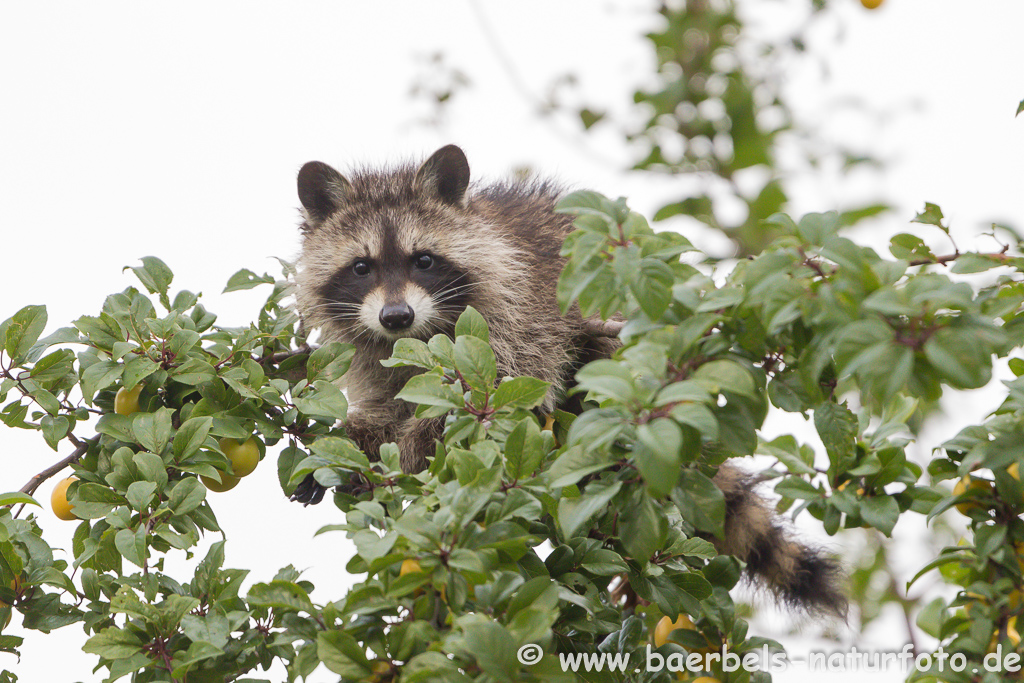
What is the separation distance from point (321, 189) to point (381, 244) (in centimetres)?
37

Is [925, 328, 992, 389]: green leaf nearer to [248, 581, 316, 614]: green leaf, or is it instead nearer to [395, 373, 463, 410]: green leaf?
[395, 373, 463, 410]: green leaf

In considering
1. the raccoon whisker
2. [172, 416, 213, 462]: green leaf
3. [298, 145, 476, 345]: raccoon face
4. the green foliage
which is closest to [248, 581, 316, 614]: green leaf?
the green foliage

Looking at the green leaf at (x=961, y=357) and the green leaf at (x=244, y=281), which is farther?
the green leaf at (x=244, y=281)

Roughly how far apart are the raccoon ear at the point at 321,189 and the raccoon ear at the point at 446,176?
0.91 feet

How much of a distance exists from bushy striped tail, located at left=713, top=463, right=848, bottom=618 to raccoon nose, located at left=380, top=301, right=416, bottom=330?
1102 millimetres

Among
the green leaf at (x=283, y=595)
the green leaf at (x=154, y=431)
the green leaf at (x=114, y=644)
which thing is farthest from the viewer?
the green leaf at (x=154, y=431)

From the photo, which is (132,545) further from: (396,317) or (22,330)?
(396,317)

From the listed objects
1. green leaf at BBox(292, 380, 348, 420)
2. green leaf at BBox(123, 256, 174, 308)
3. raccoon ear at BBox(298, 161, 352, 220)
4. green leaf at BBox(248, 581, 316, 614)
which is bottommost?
green leaf at BBox(248, 581, 316, 614)

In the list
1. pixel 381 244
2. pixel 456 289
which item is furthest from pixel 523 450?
pixel 381 244

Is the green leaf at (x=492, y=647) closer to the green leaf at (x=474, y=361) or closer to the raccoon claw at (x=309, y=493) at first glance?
the green leaf at (x=474, y=361)

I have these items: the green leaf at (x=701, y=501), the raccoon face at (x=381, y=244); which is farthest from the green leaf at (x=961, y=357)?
the raccoon face at (x=381, y=244)

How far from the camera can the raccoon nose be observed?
2.67m

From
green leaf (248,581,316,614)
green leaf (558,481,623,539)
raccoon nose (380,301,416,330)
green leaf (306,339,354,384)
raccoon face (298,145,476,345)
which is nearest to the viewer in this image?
green leaf (558,481,623,539)

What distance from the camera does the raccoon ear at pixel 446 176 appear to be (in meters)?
3.08
